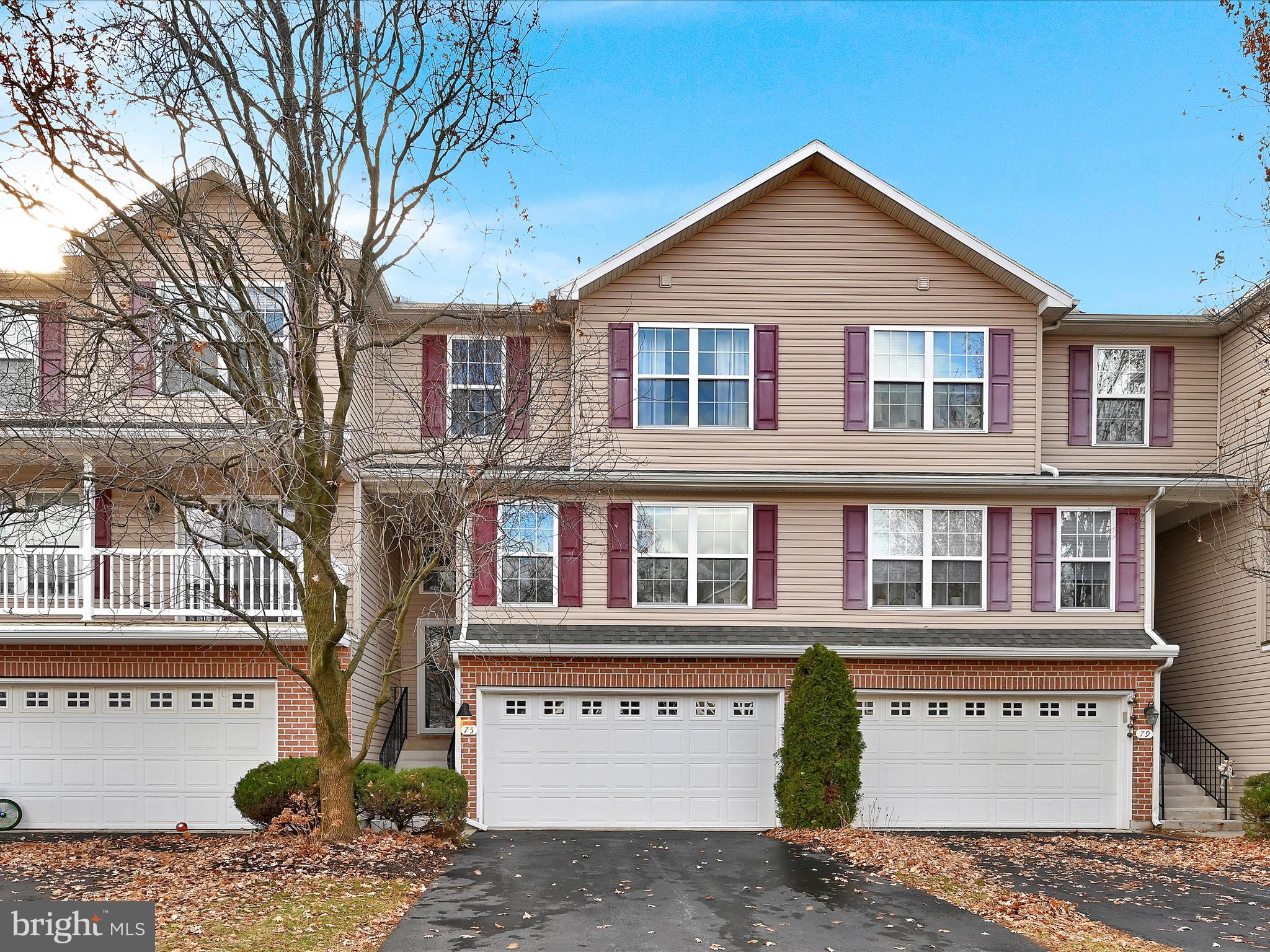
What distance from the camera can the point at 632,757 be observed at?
1669cm

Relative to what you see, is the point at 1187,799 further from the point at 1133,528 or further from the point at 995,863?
the point at 995,863

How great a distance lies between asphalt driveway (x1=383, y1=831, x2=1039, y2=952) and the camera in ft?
30.0

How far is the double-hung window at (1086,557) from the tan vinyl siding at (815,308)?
3.88ft

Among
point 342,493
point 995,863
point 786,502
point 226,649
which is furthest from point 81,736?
point 995,863

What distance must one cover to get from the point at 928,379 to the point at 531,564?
A: 268 inches

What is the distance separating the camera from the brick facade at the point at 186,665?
51.3 ft

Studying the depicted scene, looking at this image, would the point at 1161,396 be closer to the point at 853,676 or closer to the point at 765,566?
the point at 853,676

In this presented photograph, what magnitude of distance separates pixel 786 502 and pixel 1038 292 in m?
5.05

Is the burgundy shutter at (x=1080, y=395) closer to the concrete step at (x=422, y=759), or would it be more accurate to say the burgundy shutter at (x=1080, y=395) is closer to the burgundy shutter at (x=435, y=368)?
the burgundy shutter at (x=435, y=368)

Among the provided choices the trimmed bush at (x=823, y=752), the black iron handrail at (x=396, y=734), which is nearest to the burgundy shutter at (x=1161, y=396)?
the trimmed bush at (x=823, y=752)

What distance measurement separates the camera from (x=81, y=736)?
51.9 feet

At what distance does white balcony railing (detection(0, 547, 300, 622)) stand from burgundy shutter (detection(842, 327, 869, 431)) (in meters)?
8.63

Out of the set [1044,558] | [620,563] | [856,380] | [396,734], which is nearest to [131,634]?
[396,734]

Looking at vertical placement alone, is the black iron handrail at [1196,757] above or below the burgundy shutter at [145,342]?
below
